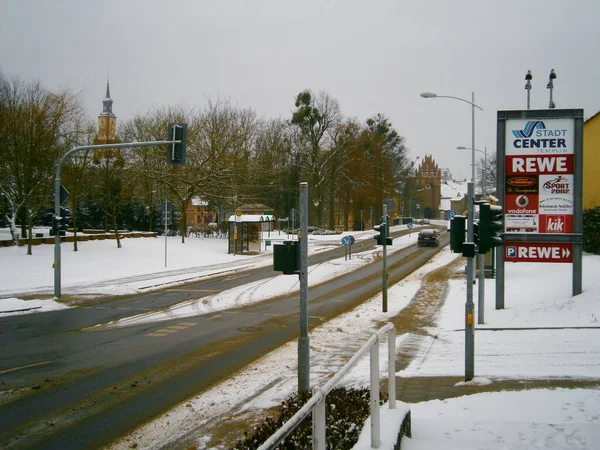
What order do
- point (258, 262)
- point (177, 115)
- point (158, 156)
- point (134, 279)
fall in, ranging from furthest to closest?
point (177, 115)
point (158, 156)
point (258, 262)
point (134, 279)

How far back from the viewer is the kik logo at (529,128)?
16.3m

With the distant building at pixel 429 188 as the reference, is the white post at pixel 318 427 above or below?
below

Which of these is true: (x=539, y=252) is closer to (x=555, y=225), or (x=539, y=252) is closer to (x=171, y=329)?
(x=555, y=225)

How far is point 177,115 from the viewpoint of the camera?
166 feet

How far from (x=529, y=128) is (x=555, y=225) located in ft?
9.68

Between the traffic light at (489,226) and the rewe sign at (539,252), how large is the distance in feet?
25.5

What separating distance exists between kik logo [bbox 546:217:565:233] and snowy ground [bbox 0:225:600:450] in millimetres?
1879

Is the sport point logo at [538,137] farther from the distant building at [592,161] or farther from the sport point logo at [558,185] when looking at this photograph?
the distant building at [592,161]

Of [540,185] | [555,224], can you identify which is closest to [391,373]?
[555,224]

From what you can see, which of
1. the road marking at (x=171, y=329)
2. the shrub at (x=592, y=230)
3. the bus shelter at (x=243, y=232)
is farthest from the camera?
the bus shelter at (x=243, y=232)

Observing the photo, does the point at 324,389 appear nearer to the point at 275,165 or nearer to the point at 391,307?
the point at 391,307

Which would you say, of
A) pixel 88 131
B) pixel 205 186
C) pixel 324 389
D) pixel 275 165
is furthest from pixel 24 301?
pixel 275 165

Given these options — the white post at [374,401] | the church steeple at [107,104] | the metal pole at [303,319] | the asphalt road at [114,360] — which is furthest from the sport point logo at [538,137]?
the church steeple at [107,104]

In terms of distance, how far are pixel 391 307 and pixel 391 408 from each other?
1324cm
